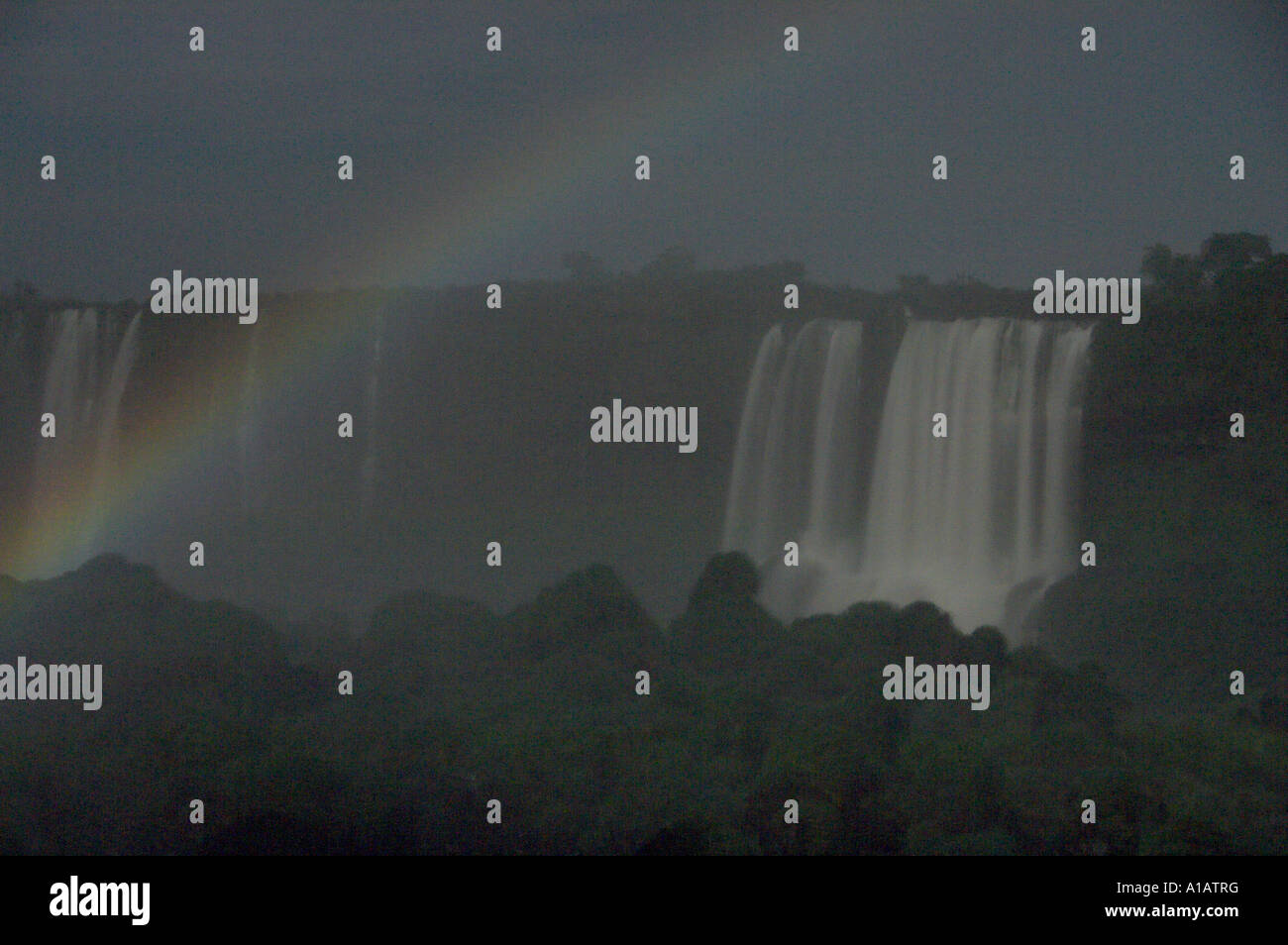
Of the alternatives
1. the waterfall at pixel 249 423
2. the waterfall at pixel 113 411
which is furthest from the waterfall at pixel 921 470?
the waterfall at pixel 113 411

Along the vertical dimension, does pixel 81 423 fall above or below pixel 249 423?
above

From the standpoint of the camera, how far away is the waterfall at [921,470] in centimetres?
1428

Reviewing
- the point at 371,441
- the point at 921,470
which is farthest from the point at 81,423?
the point at 921,470

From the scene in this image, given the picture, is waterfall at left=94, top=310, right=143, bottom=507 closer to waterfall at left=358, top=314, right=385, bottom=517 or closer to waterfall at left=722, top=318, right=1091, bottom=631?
waterfall at left=358, top=314, right=385, bottom=517

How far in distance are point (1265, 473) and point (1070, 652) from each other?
2.19 metres

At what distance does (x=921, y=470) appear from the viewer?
14492mm

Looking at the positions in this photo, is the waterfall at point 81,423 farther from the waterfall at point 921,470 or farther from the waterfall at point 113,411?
the waterfall at point 921,470

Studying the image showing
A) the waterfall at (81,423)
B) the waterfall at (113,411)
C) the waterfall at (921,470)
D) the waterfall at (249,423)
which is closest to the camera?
the waterfall at (921,470)

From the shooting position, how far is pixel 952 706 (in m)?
13.8

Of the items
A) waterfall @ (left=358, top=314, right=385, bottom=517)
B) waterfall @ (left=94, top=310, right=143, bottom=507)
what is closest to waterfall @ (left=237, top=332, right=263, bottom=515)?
waterfall @ (left=358, top=314, right=385, bottom=517)

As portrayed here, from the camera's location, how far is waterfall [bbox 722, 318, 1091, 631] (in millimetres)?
14281

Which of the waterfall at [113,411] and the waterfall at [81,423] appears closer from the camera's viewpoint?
the waterfall at [81,423]

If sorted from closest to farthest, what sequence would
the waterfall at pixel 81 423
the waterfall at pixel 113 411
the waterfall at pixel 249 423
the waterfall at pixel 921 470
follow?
the waterfall at pixel 921 470
the waterfall at pixel 249 423
the waterfall at pixel 81 423
the waterfall at pixel 113 411

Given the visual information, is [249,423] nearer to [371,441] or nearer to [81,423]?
[371,441]
